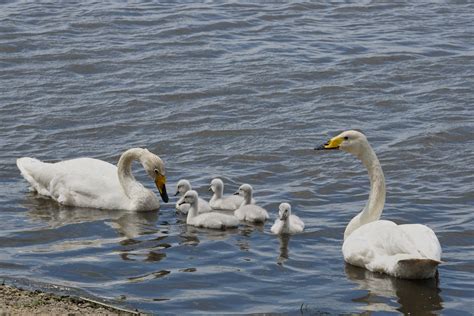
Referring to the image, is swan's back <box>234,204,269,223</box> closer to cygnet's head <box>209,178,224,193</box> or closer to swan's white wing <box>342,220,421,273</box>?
cygnet's head <box>209,178,224,193</box>

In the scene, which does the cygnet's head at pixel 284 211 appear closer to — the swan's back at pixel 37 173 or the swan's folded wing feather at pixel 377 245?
the swan's folded wing feather at pixel 377 245

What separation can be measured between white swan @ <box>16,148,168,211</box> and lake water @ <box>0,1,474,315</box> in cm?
16

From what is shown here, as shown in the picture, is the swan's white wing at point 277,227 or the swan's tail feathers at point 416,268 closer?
the swan's tail feathers at point 416,268

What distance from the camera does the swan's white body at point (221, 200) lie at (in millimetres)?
12867

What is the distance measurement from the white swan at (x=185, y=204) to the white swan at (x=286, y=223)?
3.45ft

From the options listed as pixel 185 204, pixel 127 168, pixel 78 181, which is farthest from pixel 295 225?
pixel 78 181

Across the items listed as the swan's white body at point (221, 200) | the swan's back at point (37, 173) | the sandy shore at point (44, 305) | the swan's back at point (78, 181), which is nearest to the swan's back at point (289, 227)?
the swan's white body at point (221, 200)

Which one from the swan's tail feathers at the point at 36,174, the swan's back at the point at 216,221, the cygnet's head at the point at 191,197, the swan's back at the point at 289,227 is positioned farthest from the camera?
the swan's tail feathers at the point at 36,174

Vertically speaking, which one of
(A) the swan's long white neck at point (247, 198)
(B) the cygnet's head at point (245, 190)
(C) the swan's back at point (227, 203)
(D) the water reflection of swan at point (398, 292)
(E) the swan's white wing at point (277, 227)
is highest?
(B) the cygnet's head at point (245, 190)

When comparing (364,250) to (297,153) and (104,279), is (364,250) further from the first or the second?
(297,153)

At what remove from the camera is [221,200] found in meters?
13.0

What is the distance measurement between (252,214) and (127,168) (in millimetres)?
1832

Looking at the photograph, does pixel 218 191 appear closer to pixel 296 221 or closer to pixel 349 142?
pixel 296 221

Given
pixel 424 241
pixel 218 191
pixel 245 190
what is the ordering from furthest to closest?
pixel 218 191 < pixel 245 190 < pixel 424 241
